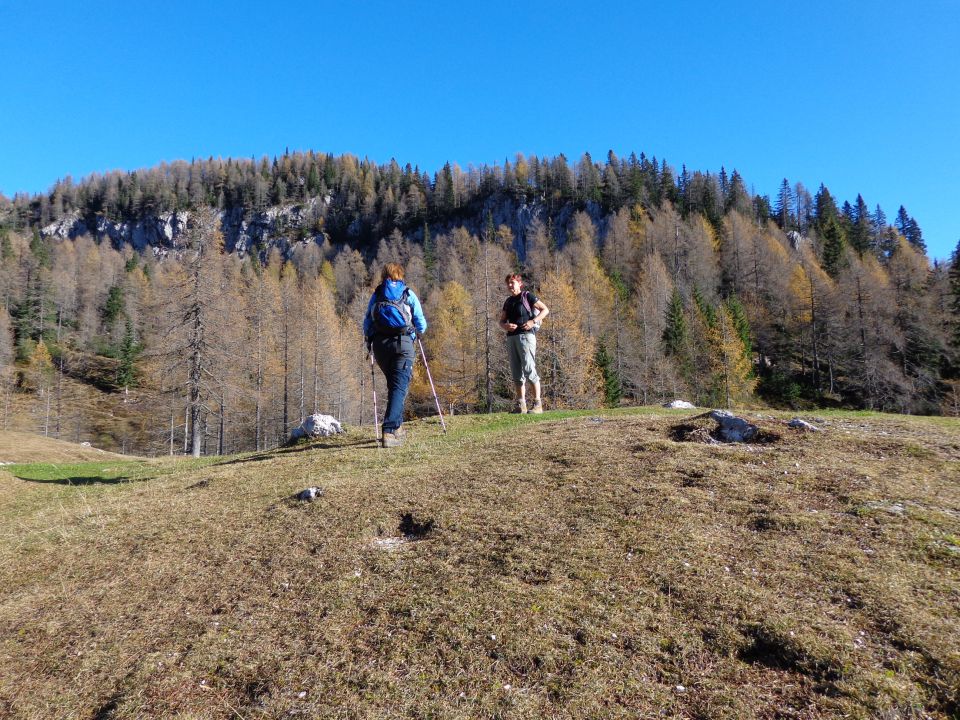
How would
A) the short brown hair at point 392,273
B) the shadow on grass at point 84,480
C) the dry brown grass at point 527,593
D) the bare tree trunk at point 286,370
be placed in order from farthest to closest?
1. the bare tree trunk at point 286,370
2. the shadow on grass at point 84,480
3. the short brown hair at point 392,273
4. the dry brown grass at point 527,593

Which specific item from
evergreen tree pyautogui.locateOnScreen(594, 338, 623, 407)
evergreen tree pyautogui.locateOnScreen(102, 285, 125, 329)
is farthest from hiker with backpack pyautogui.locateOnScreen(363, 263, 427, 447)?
evergreen tree pyautogui.locateOnScreen(102, 285, 125, 329)

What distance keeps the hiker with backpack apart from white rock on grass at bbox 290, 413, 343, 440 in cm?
348

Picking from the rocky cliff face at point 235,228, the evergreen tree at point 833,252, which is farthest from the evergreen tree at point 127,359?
the evergreen tree at point 833,252

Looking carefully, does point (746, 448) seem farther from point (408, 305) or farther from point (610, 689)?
point (408, 305)

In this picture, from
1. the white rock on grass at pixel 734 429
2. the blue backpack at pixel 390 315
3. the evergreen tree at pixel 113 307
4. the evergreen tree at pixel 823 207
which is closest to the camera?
the white rock on grass at pixel 734 429

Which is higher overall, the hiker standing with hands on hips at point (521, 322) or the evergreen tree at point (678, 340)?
the evergreen tree at point (678, 340)

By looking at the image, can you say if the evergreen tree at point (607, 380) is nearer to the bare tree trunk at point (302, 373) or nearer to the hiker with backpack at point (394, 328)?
the bare tree trunk at point (302, 373)

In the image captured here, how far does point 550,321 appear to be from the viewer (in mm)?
42469

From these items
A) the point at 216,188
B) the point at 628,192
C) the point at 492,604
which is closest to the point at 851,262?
the point at 628,192

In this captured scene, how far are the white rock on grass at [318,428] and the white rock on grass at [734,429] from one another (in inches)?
332

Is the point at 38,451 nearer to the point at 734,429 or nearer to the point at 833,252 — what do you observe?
the point at 734,429

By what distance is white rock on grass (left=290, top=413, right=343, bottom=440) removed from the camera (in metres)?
11.7

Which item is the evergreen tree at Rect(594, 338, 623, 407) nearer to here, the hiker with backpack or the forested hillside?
the forested hillside

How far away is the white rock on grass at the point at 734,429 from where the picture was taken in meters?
7.63
